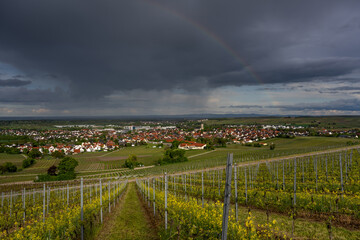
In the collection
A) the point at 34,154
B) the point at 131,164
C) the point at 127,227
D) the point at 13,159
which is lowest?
the point at 13,159

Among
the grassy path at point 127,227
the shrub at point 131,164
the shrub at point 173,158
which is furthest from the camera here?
the shrub at point 173,158

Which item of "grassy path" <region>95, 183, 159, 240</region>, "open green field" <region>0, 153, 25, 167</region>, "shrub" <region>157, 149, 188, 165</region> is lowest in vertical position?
"open green field" <region>0, 153, 25, 167</region>

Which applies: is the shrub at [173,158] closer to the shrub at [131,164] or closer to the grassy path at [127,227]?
the shrub at [131,164]

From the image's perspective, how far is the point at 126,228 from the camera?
10500 millimetres

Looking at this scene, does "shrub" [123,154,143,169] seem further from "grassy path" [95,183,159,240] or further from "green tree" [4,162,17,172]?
"grassy path" [95,183,159,240]

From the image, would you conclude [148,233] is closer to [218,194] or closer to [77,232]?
[77,232]

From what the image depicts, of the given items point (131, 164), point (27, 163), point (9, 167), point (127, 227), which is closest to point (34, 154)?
point (27, 163)

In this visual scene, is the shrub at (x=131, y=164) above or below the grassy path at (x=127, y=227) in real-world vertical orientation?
below

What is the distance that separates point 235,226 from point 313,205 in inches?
284

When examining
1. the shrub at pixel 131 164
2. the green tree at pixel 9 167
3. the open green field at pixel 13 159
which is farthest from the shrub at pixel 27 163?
the shrub at pixel 131 164

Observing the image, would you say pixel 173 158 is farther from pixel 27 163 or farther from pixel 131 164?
pixel 27 163

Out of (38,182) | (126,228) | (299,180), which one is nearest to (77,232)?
(126,228)

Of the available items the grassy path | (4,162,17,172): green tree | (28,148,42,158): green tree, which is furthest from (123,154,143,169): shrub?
the grassy path

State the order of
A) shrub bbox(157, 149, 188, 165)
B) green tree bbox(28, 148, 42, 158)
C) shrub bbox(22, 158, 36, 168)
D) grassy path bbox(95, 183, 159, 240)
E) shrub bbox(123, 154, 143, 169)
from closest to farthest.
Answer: grassy path bbox(95, 183, 159, 240), shrub bbox(123, 154, 143, 169), shrub bbox(22, 158, 36, 168), shrub bbox(157, 149, 188, 165), green tree bbox(28, 148, 42, 158)
